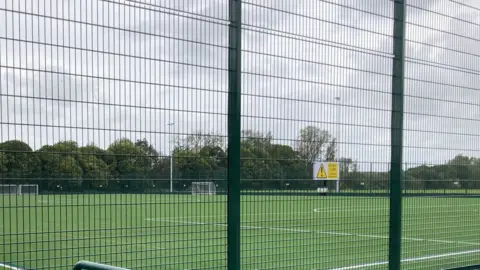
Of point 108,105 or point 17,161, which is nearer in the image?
point 17,161

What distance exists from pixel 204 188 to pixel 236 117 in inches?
32.0

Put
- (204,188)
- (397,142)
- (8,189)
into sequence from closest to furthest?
(8,189), (204,188), (397,142)

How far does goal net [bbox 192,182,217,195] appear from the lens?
19.7 ft

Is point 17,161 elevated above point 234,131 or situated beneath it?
situated beneath

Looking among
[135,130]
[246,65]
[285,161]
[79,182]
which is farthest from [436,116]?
[79,182]

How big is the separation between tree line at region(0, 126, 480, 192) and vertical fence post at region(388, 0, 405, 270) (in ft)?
0.54

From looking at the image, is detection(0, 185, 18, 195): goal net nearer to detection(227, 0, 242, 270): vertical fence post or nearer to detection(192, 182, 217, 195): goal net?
detection(192, 182, 217, 195): goal net

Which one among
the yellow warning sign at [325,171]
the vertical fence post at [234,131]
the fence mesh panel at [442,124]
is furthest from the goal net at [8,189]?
the fence mesh panel at [442,124]

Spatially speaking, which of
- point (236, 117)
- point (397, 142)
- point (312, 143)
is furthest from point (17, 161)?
point (397, 142)

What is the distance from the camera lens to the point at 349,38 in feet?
24.4

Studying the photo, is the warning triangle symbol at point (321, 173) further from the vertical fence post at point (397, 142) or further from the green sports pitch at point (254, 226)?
the vertical fence post at point (397, 142)

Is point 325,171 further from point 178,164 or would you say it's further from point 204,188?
point 178,164

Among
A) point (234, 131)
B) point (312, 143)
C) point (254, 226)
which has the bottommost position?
point (254, 226)

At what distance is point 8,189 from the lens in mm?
4691
